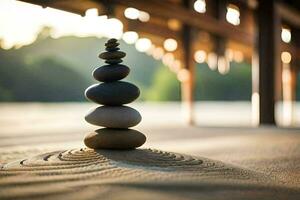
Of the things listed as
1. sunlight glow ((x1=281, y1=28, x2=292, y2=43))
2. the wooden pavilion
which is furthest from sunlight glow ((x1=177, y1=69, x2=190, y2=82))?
sunlight glow ((x1=281, y1=28, x2=292, y2=43))

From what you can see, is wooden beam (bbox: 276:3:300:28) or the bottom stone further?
wooden beam (bbox: 276:3:300:28)

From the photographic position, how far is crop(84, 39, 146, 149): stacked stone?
167 inches

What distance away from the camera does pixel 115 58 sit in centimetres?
455

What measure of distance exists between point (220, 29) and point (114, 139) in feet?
23.7

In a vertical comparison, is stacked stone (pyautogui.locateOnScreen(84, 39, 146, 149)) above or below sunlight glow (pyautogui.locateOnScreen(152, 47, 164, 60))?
below

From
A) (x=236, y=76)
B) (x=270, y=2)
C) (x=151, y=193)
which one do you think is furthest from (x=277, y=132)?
(x=236, y=76)

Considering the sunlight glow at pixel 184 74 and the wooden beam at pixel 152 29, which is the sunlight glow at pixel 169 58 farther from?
the wooden beam at pixel 152 29

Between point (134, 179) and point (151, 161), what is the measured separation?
76cm

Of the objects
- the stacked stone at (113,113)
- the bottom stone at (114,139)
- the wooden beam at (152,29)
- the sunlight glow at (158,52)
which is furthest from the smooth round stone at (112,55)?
the sunlight glow at (158,52)

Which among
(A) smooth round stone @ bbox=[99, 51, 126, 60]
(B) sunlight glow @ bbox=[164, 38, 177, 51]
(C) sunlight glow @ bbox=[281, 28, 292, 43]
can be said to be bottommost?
(A) smooth round stone @ bbox=[99, 51, 126, 60]

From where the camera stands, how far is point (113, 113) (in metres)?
4.26

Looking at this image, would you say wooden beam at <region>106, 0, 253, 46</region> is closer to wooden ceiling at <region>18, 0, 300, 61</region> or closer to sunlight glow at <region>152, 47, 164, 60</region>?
wooden ceiling at <region>18, 0, 300, 61</region>

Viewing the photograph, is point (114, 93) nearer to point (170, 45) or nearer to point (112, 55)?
point (112, 55)

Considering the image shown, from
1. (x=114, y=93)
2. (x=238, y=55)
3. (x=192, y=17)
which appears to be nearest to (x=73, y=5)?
(x=114, y=93)
